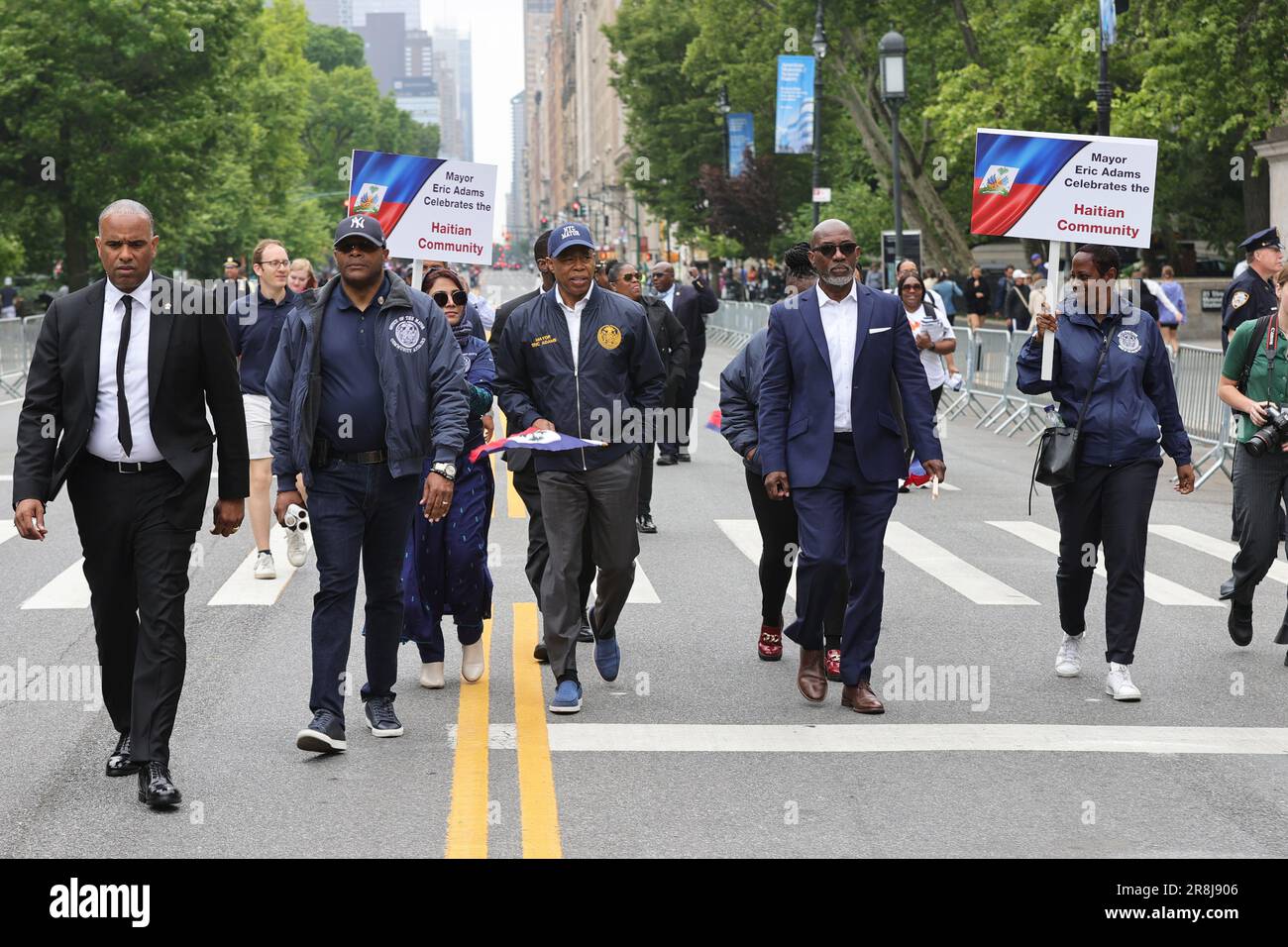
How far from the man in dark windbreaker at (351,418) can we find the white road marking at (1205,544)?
7.07m

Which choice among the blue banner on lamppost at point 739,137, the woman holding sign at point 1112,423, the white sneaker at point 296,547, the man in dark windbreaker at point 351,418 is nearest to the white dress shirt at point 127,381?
the man in dark windbreaker at point 351,418

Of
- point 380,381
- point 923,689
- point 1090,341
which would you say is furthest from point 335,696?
point 1090,341

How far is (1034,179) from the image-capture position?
9.13 m

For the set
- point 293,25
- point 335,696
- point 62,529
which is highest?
point 293,25

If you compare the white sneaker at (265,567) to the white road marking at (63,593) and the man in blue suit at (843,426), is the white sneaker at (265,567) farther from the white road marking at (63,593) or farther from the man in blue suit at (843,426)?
the man in blue suit at (843,426)

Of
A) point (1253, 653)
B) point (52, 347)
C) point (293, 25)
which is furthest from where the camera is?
point (293, 25)

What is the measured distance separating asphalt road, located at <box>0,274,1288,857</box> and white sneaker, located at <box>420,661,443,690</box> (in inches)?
3.2

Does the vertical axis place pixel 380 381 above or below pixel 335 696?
above

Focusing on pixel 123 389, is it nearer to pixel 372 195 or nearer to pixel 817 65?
pixel 372 195

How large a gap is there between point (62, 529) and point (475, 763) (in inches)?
323

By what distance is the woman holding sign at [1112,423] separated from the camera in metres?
7.88
